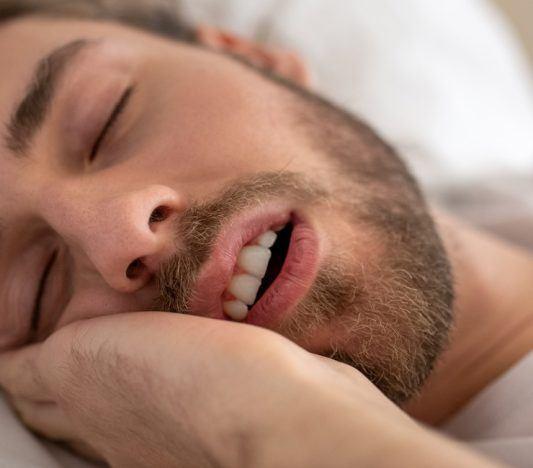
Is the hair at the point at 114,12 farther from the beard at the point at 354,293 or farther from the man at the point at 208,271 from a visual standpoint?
the beard at the point at 354,293

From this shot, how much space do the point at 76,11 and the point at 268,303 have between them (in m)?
0.76

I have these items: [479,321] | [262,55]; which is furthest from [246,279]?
[262,55]

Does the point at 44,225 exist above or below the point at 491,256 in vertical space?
below

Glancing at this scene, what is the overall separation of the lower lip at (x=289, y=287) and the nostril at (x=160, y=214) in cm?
13

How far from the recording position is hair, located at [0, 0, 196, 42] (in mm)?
1105

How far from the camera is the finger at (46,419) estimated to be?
0.76m

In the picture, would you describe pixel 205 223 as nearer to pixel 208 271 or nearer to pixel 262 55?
pixel 208 271

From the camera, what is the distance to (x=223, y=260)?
617 mm

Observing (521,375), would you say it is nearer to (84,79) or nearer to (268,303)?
(268,303)

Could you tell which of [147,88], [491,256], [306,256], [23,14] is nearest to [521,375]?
[491,256]

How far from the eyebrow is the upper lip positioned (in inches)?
11.2

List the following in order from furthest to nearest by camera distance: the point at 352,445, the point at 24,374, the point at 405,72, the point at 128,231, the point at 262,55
A: the point at 405,72 → the point at 262,55 → the point at 24,374 → the point at 128,231 → the point at 352,445

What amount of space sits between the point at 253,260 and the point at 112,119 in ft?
0.99

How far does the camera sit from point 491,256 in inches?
40.8
